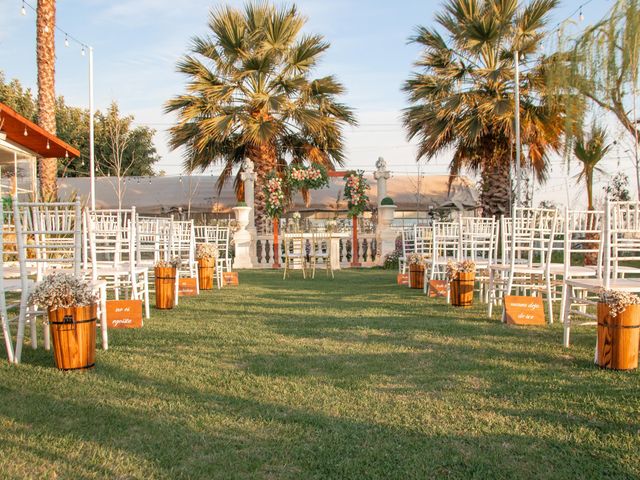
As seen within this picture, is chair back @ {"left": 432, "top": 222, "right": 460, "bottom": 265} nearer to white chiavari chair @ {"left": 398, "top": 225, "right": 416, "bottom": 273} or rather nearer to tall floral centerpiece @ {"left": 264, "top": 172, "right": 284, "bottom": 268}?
white chiavari chair @ {"left": 398, "top": 225, "right": 416, "bottom": 273}

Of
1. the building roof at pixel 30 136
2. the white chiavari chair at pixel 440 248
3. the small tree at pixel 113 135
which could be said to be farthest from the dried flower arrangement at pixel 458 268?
the small tree at pixel 113 135

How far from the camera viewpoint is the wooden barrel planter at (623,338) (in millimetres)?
3223

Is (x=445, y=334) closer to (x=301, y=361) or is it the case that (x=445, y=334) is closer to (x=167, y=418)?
(x=301, y=361)

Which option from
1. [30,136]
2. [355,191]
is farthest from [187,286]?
[355,191]

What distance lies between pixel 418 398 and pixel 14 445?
1778mm

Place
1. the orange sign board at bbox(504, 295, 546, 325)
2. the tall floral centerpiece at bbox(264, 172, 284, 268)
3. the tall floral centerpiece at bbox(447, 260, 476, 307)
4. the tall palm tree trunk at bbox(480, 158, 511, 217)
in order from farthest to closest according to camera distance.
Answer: the tall palm tree trunk at bbox(480, 158, 511, 217) → the tall floral centerpiece at bbox(264, 172, 284, 268) → the tall floral centerpiece at bbox(447, 260, 476, 307) → the orange sign board at bbox(504, 295, 546, 325)

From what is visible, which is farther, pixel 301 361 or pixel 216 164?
pixel 216 164

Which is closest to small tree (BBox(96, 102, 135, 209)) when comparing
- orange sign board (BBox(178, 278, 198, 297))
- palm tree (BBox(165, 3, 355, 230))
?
palm tree (BBox(165, 3, 355, 230))

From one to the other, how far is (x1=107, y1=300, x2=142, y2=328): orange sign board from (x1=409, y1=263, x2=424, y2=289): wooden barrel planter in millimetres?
4450

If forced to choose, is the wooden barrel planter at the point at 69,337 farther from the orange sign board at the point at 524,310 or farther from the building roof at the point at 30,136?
the building roof at the point at 30,136

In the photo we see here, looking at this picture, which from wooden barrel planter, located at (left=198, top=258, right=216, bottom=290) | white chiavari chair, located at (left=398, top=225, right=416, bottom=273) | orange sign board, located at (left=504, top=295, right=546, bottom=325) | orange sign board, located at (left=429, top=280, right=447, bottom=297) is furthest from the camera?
white chiavari chair, located at (left=398, top=225, right=416, bottom=273)

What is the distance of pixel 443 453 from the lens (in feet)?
7.03

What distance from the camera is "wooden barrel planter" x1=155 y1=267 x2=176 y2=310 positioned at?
588 cm

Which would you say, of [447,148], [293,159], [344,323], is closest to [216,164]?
[293,159]
